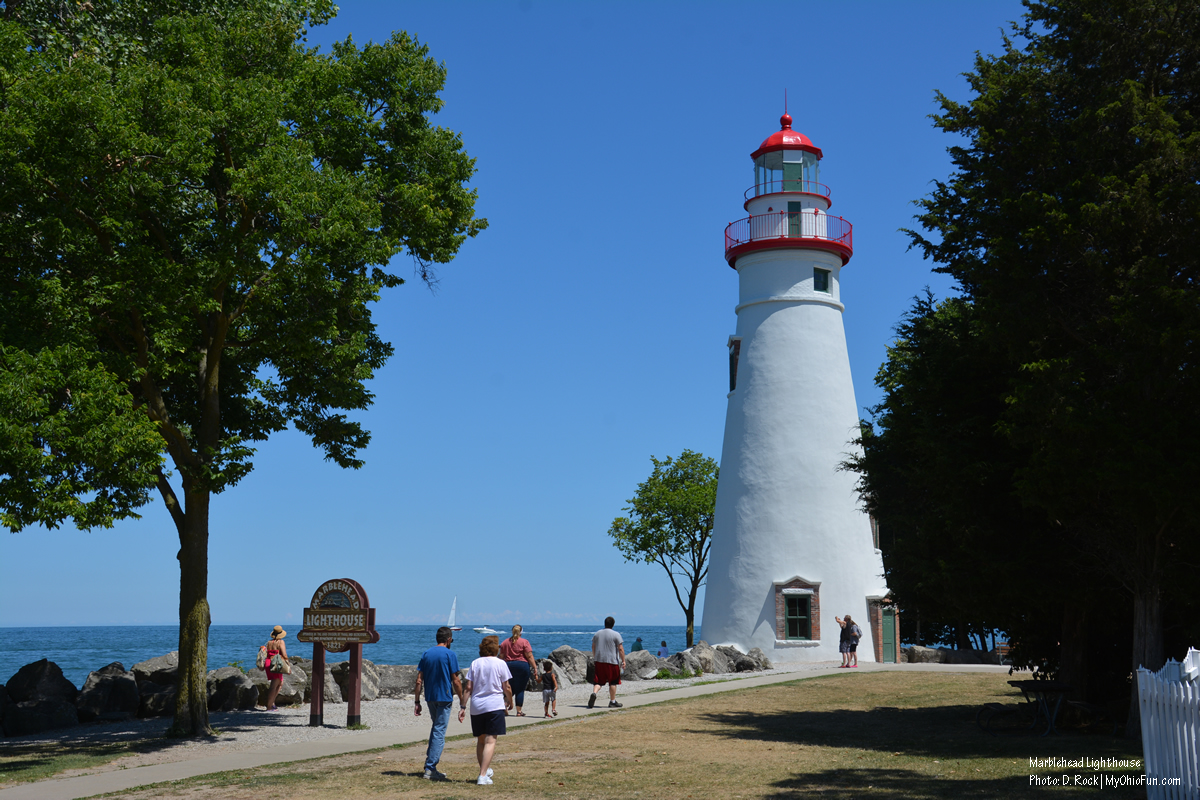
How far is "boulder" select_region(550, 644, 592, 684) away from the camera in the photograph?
1013 inches

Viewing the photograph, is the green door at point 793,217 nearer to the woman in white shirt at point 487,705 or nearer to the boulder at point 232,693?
the boulder at point 232,693

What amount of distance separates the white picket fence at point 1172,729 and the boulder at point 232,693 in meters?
15.9

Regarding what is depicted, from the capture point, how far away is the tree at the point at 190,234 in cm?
1324

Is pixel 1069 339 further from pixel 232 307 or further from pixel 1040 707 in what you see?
pixel 232 307

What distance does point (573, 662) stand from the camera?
26031mm

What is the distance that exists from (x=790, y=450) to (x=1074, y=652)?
55.6ft

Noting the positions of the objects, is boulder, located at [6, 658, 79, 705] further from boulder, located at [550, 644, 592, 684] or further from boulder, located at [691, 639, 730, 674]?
boulder, located at [691, 639, 730, 674]

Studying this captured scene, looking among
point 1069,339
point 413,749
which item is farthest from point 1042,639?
point 413,749

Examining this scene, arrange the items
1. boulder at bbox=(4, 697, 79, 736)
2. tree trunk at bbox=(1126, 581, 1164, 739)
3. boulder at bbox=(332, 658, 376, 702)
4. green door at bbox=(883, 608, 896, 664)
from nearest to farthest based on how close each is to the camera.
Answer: tree trunk at bbox=(1126, 581, 1164, 739), boulder at bbox=(4, 697, 79, 736), boulder at bbox=(332, 658, 376, 702), green door at bbox=(883, 608, 896, 664)

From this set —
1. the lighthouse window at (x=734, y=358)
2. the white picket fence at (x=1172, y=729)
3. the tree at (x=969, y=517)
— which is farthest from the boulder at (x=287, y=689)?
the lighthouse window at (x=734, y=358)

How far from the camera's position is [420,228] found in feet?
57.8

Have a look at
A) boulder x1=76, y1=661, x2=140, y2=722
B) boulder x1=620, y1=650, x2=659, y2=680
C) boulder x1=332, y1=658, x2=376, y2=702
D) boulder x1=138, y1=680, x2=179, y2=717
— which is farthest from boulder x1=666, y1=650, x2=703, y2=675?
boulder x1=76, y1=661, x2=140, y2=722

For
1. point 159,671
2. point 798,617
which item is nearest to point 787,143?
point 798,617

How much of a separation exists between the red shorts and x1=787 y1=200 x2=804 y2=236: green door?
63.8ft
